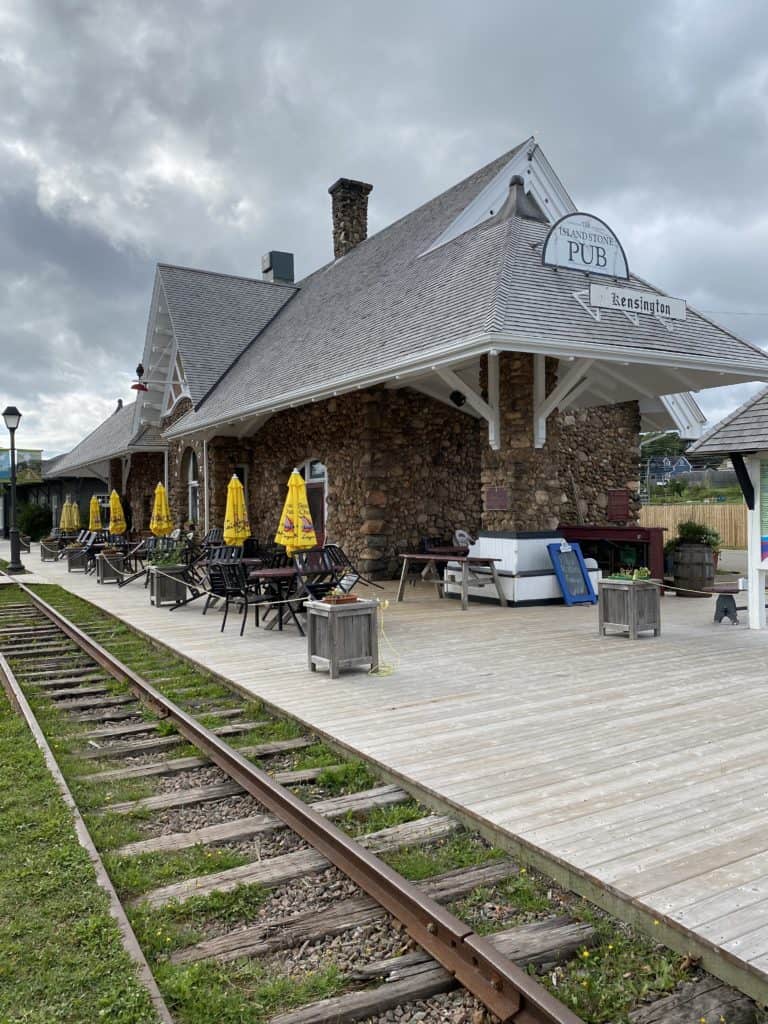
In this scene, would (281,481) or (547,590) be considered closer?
(547,590)

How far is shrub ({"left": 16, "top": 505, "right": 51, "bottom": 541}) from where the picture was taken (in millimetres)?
34375

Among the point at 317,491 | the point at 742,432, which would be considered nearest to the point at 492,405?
the point at 742,432

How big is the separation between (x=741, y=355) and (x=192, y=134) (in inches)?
379

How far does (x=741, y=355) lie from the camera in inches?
440

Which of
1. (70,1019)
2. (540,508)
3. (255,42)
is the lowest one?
(70,1019)

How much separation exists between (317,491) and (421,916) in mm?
12764

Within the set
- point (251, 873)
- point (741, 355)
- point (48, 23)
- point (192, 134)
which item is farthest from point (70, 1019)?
point (192, 134)

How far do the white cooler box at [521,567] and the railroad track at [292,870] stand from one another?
566 cm

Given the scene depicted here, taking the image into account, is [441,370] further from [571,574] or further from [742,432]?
[742,432]

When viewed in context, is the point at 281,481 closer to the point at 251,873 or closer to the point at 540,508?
the point at 540,508

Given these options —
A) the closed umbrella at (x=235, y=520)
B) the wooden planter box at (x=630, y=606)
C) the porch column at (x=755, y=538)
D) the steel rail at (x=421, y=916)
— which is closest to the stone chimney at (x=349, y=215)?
the closed umbrella at (x=235, y=520)

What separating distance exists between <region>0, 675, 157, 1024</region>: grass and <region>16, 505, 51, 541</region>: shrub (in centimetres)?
3361

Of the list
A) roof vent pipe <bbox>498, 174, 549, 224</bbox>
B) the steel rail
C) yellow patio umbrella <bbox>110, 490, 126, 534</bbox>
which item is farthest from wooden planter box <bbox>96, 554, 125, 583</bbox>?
the steel rail

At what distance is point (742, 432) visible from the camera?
26.6 ft
